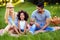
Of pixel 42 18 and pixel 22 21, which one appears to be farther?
pixel 42 18

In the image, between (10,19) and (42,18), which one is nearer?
(10,19)

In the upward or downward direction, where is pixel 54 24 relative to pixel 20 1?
downward

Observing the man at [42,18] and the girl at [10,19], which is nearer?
the girl at [10,19]

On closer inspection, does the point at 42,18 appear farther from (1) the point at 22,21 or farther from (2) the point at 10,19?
(2) the point at 10,19

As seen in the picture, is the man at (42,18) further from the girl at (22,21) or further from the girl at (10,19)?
the girl at (10,19)

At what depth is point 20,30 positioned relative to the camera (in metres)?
6.90

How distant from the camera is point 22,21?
697 cm

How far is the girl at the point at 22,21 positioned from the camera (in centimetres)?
691

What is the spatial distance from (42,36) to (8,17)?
40.5 inches

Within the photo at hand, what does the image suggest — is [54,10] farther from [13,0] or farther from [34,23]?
[34,23]

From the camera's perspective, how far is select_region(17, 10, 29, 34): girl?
6907 mm

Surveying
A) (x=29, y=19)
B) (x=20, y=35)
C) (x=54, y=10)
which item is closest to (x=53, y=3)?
(x=54, y=10)

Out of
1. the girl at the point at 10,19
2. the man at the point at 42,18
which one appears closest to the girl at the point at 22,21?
the girl at the point at 10,19

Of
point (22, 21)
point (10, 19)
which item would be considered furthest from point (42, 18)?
point (10, 19)
